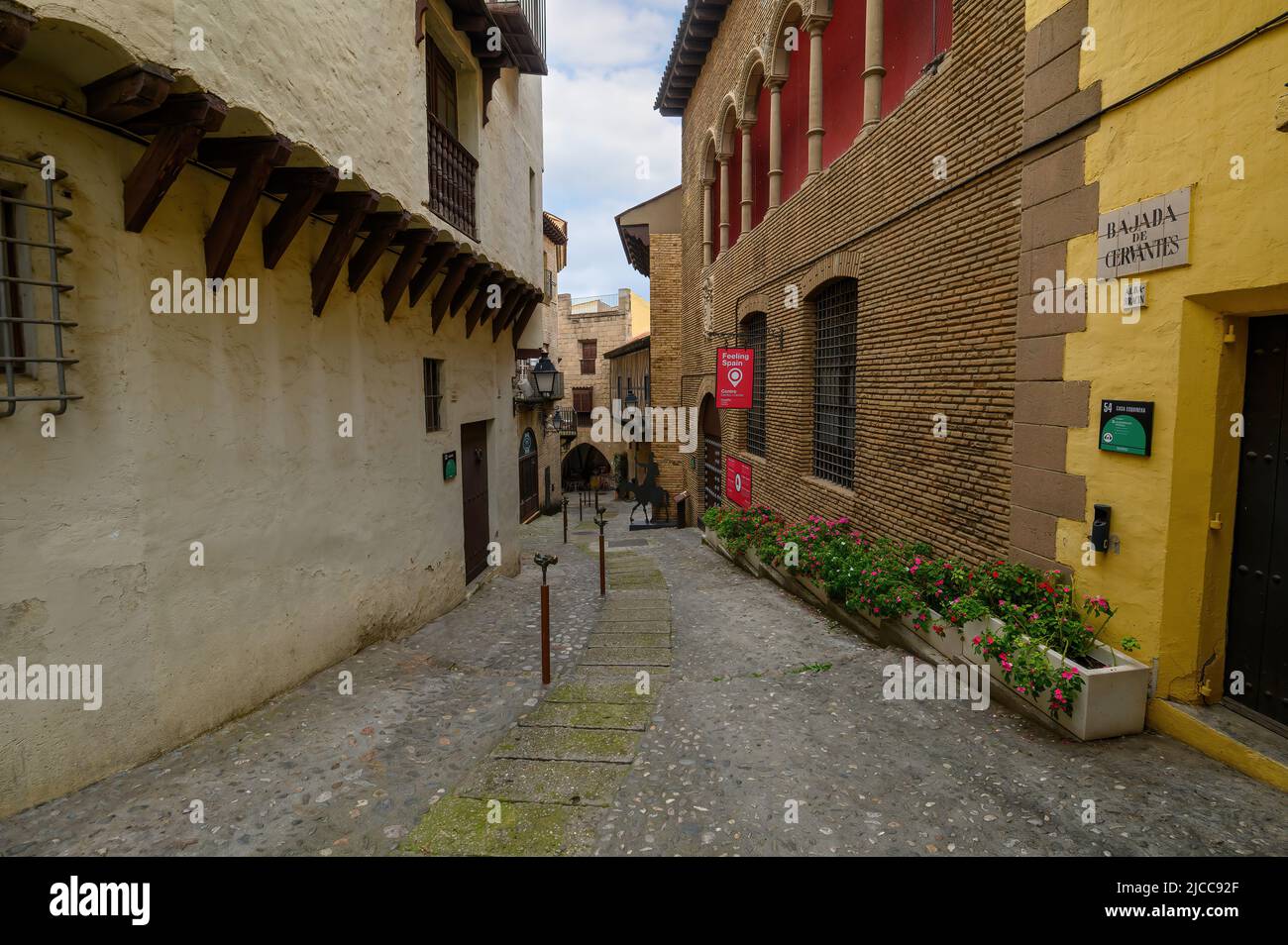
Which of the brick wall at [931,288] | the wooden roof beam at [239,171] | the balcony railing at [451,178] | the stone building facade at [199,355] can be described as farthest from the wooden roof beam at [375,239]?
the brick wall at [931,288]

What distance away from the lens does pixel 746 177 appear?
12.1 meters

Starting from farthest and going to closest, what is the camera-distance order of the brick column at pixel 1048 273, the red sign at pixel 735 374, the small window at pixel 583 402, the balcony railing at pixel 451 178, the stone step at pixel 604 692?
1. the small window at pixel 583 402
2. the red sign at pixel 735 374
3. the balcony railing at pixel 451 178
4. the stone step at pixel 604 692
5. the brick column at pixel 1048 273

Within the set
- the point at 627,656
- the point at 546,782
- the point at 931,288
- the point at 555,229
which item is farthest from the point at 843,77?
the point at 555,229

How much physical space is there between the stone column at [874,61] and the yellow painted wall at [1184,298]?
3.29m

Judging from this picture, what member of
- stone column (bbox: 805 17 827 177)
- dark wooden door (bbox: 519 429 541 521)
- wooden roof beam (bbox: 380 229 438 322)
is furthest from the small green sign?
dark wooden door (bbox: 519 429 541 521)

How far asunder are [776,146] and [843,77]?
2129 millimetres

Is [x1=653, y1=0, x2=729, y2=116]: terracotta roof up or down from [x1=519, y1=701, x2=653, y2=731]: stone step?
up

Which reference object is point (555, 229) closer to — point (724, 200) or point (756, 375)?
point (724, 200)

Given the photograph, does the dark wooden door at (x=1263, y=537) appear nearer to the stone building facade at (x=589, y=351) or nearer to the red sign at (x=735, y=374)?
the red sign at (x=735, y=374)

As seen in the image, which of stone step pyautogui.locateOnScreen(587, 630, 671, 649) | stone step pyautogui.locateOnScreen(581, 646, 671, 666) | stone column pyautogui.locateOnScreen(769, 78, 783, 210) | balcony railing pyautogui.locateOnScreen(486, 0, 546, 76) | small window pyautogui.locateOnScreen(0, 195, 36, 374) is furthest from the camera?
stone column pyautogui.locateOnScreen(769, 78, 783, 210)

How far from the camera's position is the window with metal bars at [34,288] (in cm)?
315

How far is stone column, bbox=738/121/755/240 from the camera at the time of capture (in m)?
12.0

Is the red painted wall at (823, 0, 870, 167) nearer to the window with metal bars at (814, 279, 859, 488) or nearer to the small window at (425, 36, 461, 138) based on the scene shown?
the window with metal bars at (814, 279, 859, 488)

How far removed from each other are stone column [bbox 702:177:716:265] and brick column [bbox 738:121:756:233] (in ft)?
9.58
